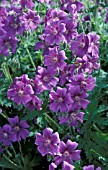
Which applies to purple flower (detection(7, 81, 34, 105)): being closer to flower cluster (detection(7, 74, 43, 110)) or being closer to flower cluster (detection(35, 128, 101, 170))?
flower cluster (detection(7, 74, 43, 110))

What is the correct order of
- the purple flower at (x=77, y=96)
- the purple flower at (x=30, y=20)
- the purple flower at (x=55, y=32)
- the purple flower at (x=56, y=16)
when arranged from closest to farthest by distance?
1. the purple flower at (x=77, y=96)
2. the purple flower at (x=55, y=32)
3. the purple flower at (x=56, y=16)
4. the purple flower at (x=30, y=20)

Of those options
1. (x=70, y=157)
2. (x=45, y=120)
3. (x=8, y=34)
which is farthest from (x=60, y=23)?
(x=70, y=157)

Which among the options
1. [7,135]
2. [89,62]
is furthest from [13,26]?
[7,135]

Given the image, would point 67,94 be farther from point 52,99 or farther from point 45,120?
point 45,120

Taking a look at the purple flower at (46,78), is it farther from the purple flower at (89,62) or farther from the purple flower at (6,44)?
the purple flower at (6,44)

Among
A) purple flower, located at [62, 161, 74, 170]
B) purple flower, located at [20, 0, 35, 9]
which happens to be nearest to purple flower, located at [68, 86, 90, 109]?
purple flower, located at [62, 161, 74, 170]

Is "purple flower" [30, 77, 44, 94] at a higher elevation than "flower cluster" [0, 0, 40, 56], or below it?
below

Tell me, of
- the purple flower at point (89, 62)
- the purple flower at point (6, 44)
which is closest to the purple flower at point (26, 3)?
the purple flower at point (6, 44)

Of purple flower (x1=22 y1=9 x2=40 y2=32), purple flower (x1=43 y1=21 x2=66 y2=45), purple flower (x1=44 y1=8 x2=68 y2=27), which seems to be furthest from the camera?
purple flower (x1=22 y1=9 x2=40 y2=32)
